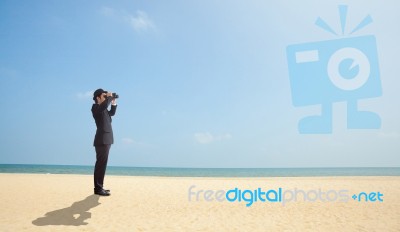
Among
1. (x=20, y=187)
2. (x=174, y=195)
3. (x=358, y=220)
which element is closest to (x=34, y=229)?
(x=174, y=195)

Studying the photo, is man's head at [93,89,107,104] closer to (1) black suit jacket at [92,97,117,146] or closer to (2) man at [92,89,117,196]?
(2) man at [92,89,117,196]

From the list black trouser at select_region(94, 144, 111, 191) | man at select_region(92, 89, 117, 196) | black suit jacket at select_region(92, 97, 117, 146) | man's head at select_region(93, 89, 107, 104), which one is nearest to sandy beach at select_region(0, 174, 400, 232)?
black trouser at select_region(94, 144, 111, 191)

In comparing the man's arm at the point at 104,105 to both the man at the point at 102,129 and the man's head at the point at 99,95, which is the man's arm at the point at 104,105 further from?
the man's head at the point at 99,95

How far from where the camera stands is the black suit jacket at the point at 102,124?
648 cm

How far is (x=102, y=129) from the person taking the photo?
6637mm

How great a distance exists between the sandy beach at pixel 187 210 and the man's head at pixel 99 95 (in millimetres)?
2747

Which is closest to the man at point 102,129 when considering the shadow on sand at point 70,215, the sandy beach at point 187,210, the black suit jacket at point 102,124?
the black suit jacket at point 102,124

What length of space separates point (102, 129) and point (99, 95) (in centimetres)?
88

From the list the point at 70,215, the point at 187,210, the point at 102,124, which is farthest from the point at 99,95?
the point at 187,210

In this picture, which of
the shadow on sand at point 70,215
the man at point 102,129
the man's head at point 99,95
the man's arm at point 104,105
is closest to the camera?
the shadow on sand at point 70,215

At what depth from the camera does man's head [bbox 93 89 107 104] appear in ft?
22.3

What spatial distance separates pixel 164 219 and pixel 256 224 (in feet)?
7.06

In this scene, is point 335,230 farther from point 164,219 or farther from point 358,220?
point 164,219

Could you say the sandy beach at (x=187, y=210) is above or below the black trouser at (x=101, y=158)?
below
